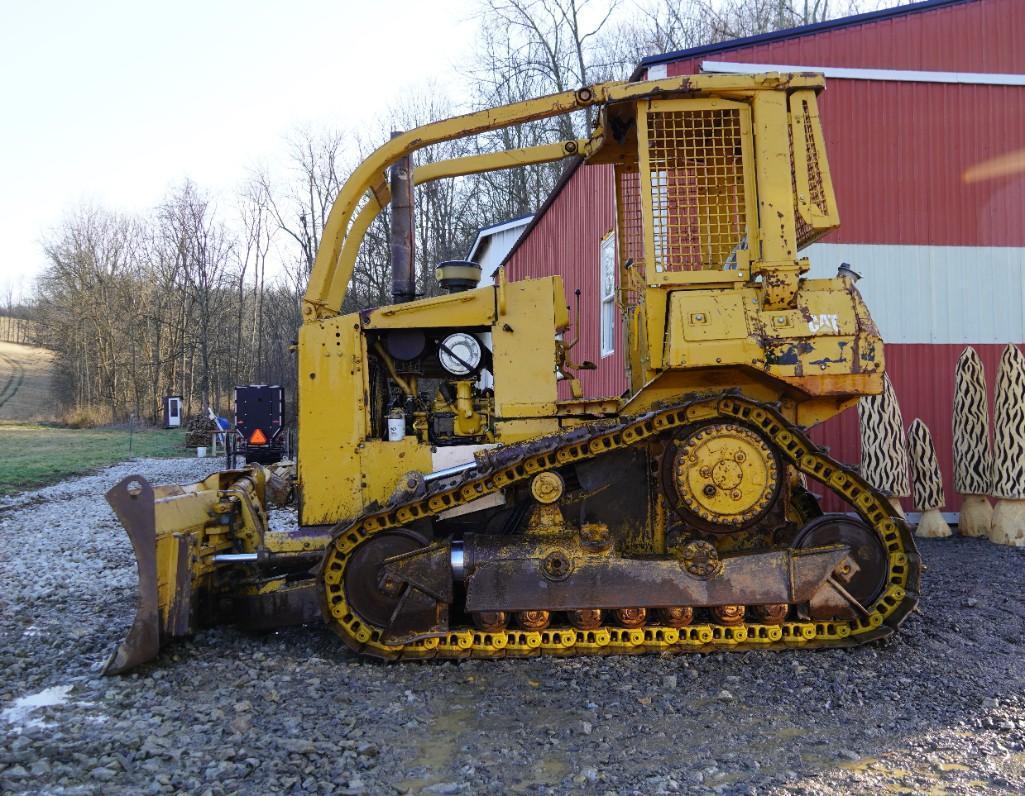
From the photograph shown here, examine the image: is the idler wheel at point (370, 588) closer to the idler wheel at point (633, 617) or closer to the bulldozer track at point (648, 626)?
the bulldozer track at point (648, 626)

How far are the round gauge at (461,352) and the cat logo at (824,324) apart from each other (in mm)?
2090

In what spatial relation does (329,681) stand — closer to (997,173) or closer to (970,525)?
(970,525)

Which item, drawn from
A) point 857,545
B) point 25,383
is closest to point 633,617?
point 857,545

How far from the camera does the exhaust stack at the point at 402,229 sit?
20.2 feet

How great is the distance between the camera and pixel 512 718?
364cm

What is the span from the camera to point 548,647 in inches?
173

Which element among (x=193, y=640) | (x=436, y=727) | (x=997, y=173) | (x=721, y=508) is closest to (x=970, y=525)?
(x=997, y=173)

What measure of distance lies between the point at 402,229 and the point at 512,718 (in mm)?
4306

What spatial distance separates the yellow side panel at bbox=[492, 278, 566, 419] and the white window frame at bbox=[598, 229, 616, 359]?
6012 millimetres

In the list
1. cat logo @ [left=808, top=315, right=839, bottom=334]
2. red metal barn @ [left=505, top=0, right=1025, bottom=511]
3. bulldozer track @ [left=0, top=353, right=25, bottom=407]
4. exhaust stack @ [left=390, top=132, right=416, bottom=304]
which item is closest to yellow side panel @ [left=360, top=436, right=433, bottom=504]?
exhaust stack @ [left=390, top=132, right=416, bottom=304]

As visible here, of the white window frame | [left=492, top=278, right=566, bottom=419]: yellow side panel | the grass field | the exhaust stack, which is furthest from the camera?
the grass field

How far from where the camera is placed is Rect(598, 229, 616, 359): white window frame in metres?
11.1

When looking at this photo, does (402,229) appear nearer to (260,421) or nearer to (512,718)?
(512,718)

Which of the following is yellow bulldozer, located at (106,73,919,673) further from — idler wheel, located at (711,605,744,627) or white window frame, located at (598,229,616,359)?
white window frame, located at (598,229,616,359)
